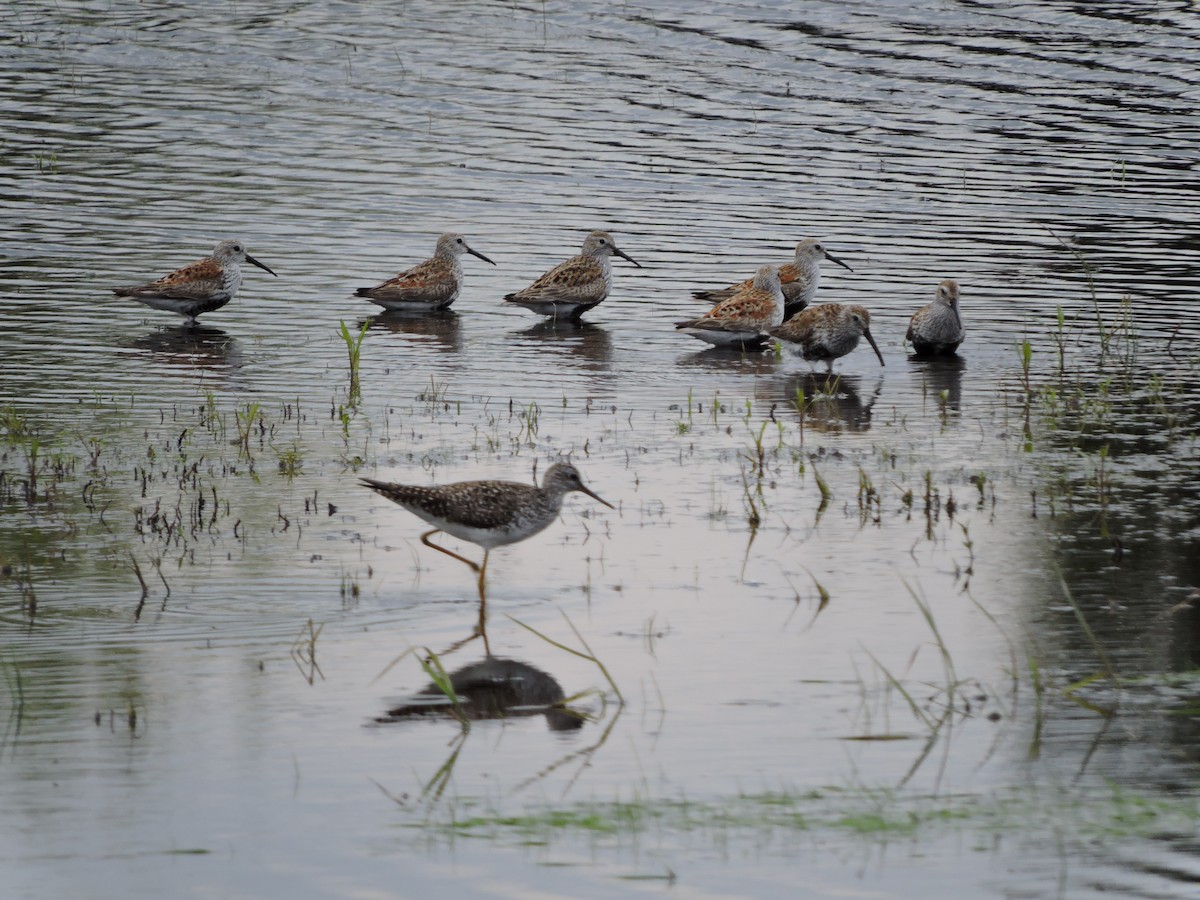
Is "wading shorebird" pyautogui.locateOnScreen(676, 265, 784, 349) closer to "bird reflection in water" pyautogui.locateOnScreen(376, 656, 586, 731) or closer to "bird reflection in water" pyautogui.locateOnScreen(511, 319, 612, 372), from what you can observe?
"bird reflection in water" pyautogui.locateOnScreen(511, 319, 612, 372)

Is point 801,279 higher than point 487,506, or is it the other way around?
point 801,279

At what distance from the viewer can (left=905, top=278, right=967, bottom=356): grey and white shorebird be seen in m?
15.6

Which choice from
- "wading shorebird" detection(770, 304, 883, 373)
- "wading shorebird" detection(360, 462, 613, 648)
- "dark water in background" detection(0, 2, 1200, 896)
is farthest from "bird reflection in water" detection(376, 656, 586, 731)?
"wading shorebird" detection(770, 304, 883, 373)

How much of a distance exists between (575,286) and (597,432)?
15.6 ft

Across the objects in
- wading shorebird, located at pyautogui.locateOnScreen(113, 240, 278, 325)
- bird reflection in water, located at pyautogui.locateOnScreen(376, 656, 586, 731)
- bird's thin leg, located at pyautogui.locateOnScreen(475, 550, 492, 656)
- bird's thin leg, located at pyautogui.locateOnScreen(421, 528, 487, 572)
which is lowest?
bird reflection in water, located at pyautogui.locateOnScreen(376, 656, 586, 731)

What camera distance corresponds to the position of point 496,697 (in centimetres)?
829

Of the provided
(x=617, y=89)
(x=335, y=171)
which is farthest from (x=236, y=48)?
(x=335, y=171)

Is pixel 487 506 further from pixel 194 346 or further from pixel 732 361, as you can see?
pixel 194 346

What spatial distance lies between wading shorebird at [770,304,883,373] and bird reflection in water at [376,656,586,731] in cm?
755

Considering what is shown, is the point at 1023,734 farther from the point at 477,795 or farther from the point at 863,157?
the point at 863,157

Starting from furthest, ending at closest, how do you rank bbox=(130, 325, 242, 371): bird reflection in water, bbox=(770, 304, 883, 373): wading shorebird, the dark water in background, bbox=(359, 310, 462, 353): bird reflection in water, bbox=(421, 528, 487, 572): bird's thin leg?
bbox=(359, 310, 462, 353): bird reflection in water, bbox=(770, 304, 883, 373): wading shorebird, bbox=(130, 325, 242, 371): bird reflection in water, bbox=(421, 528, 487, 572): bird's thin leg, the dark water in background

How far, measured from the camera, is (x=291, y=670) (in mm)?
8477

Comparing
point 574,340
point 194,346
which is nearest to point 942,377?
point 574,340

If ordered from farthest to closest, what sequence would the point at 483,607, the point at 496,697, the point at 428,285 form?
the point at 428,285, the point at 483,607, the point at 496,697
